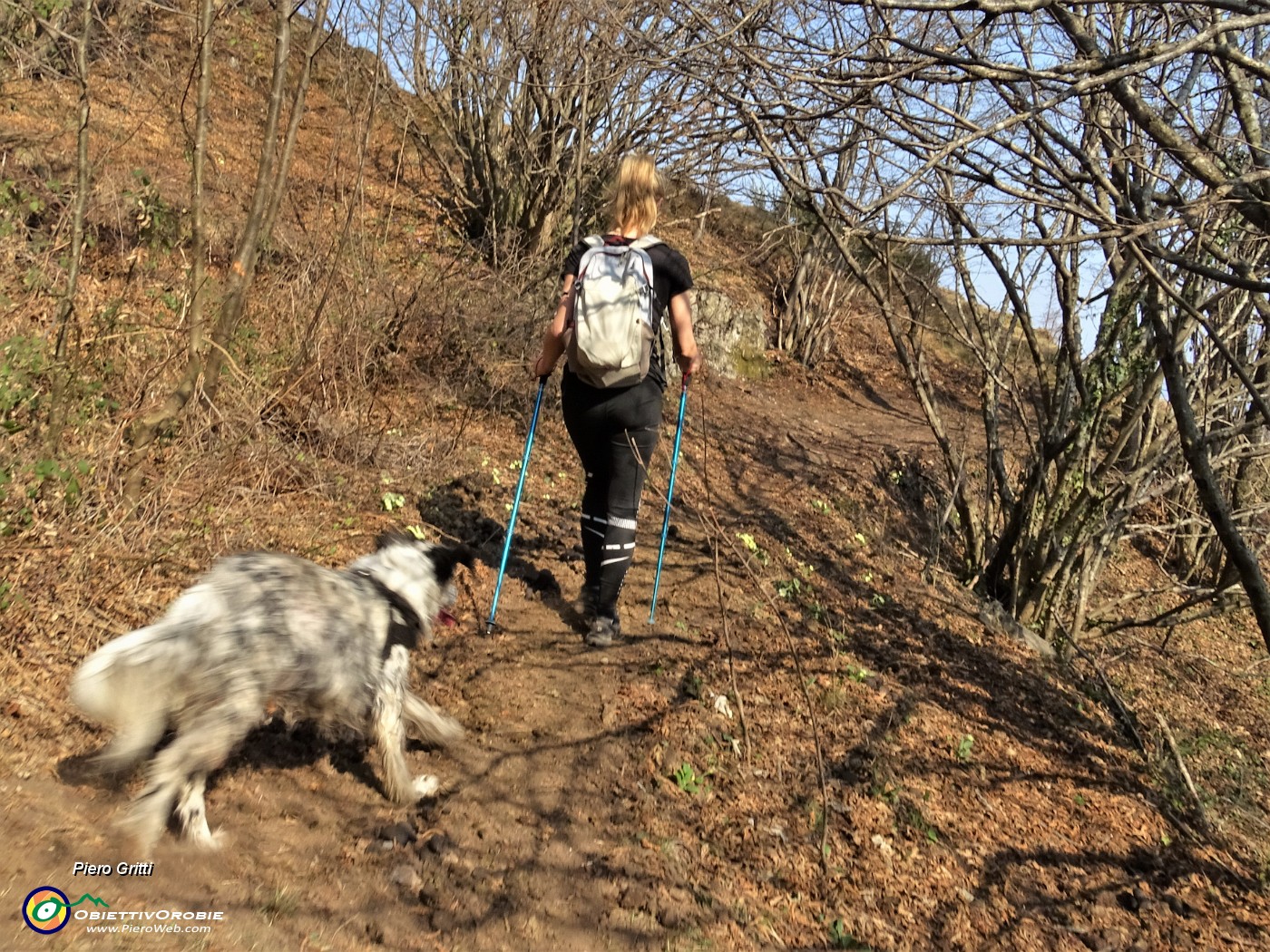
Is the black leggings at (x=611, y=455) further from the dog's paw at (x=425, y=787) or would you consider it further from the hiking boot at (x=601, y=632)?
the dog's paw at (x=425, y=787)

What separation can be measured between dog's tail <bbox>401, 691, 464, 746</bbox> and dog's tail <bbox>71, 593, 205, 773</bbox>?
0.83m

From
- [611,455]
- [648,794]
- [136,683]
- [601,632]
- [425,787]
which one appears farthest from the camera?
[601,632]

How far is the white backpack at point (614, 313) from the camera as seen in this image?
3662mm

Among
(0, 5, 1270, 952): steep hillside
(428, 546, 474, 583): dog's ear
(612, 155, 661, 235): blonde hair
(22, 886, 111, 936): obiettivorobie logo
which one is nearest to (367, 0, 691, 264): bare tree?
(0, 5, 1270, 952): steep hillside

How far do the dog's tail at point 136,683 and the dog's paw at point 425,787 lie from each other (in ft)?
2.85

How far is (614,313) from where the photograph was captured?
3.66 m

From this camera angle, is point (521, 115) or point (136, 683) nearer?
point (136, 683)

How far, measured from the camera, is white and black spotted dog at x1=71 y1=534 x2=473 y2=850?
2.32 m

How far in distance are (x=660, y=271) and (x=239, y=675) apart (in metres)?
2.42

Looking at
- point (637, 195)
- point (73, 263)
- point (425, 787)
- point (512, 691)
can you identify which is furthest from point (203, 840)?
point (637, 195)

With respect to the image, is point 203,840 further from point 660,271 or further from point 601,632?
point 660,271

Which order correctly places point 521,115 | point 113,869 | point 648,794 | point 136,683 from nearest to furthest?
point 113,869, point 136,683, point 648,794, point 521,115

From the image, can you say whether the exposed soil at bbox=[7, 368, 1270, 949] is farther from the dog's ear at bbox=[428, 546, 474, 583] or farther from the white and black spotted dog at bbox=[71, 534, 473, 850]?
the dog's ear at bbox=[428, 546, 474, 583]

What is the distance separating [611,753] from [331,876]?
1.27 metres
